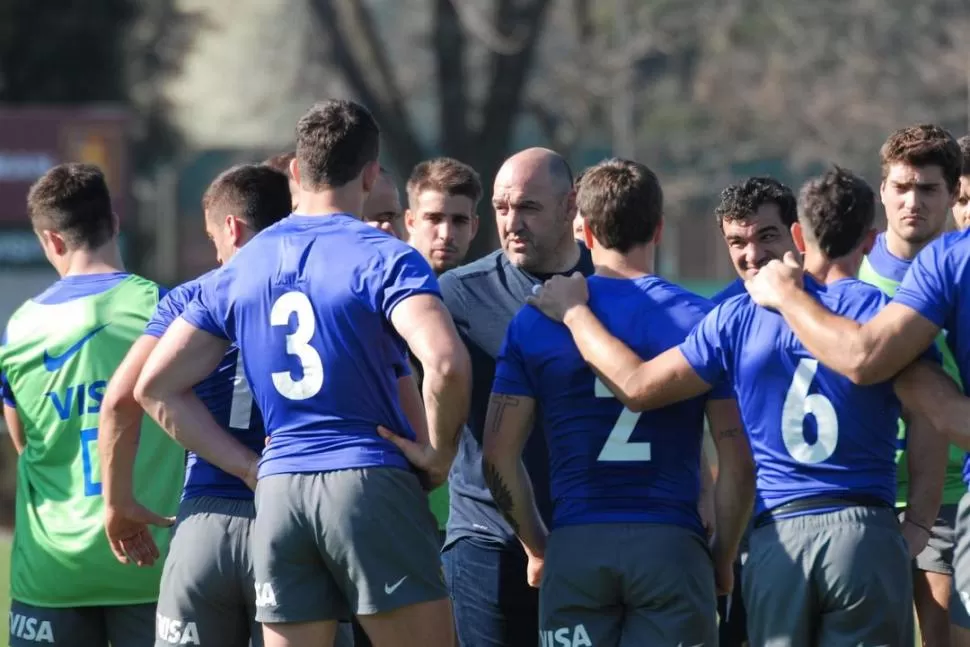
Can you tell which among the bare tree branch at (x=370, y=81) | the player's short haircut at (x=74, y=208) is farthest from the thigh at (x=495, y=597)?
the bare tree branch at (x=370, y=81)

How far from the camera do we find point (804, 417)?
16.1ft

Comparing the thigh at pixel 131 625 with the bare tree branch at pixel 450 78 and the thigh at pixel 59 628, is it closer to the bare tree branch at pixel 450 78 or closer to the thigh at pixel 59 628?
the thigh at pixel 59 628

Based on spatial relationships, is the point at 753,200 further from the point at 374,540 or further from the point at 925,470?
the point at 374,540

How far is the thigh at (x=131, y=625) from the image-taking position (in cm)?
609

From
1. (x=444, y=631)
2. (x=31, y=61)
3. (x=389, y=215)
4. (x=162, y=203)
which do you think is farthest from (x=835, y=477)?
(x=162, y=203)

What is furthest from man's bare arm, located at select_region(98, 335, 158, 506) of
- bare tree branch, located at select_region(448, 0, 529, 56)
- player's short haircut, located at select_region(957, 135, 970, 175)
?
bare tree branch, located at select_region(448, 0, 529, 56)

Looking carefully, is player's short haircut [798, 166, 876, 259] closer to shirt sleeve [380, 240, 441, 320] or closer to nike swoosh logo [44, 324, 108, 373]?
shirt sleeve [380, 240, 441, 320]

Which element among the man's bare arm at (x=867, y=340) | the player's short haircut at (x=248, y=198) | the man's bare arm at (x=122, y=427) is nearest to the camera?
the man's bare arm at (x=867, y=340)

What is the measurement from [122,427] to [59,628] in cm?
102

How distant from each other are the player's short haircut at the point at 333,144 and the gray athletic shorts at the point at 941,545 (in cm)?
264

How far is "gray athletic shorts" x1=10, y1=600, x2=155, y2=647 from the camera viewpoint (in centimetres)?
608

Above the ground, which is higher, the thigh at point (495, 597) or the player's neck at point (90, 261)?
the player's neck at point (90, 261)

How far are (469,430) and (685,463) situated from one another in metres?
1.27

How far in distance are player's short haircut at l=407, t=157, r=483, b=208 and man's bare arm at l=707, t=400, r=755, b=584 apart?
200 centimetres
